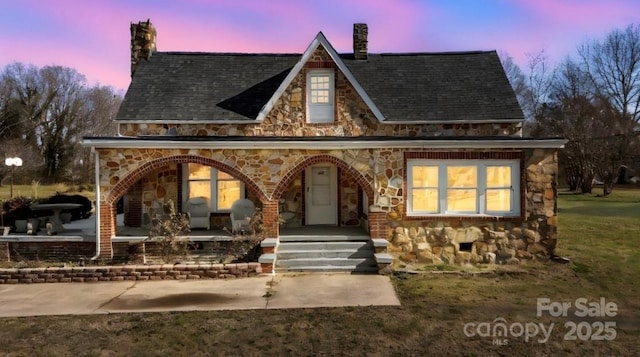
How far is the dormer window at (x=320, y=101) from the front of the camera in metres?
13.4

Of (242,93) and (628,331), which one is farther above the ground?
(242,93)

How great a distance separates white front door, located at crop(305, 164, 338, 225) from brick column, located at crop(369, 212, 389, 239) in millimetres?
2714

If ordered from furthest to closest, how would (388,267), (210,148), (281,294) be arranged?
(210,148)
(388,267)
(281,294)

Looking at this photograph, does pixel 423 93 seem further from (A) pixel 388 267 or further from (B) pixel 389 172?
(A) pixel 388 267

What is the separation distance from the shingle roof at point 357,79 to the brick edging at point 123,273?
5.17 meters

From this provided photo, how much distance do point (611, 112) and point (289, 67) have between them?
37.0m

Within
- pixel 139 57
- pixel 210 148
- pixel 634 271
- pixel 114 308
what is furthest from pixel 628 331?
pixel 139 57

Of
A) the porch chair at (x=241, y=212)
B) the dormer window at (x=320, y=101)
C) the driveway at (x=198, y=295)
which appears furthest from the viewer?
the dormer window at (x=320, y=101)

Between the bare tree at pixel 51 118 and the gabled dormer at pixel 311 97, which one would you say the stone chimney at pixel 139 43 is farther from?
the bare tree at pixel 51 118

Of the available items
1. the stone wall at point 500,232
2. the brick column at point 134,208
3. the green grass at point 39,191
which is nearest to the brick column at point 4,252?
the brick column at point 134,208

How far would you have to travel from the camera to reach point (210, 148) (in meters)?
11.4

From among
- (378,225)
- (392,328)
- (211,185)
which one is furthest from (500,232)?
(211,185)

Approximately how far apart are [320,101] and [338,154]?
8.56ft

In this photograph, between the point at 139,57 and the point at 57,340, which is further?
the point at 139,57
